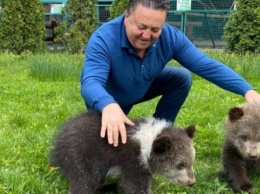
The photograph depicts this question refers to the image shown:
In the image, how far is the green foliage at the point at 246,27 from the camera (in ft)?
44.2

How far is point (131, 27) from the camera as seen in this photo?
4.36m

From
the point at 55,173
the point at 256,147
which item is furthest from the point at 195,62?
the point at 55,173

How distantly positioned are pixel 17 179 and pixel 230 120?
82.5 inches

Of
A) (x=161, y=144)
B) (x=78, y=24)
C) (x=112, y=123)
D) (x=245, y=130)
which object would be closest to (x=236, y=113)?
(x=245, y=130)

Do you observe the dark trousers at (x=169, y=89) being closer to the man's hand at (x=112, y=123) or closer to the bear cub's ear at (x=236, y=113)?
the bear cub's ear at (x=236, y=113)

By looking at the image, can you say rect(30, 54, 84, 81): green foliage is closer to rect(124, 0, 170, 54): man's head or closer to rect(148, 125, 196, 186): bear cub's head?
rect(124, 0, 170, 54): man's head

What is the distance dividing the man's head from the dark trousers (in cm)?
100

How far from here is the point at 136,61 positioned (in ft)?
15.4

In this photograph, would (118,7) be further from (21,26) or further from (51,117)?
(51,117)

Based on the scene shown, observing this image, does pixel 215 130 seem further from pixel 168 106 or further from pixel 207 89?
pixel 207 89

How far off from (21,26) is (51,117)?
8738 mm

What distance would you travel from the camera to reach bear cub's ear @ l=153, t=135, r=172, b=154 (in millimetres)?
3803

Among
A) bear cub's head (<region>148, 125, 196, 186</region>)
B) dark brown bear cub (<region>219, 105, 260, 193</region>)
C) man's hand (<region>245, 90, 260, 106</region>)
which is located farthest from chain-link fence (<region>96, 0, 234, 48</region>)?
bear cub's head (<region>148, 125, 196, 186</region>)

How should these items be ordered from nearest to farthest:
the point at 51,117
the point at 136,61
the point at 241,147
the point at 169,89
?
1. the point at 241,147
2. the point at 136,61
3. the point at 169,89
4. the point at 51,117
